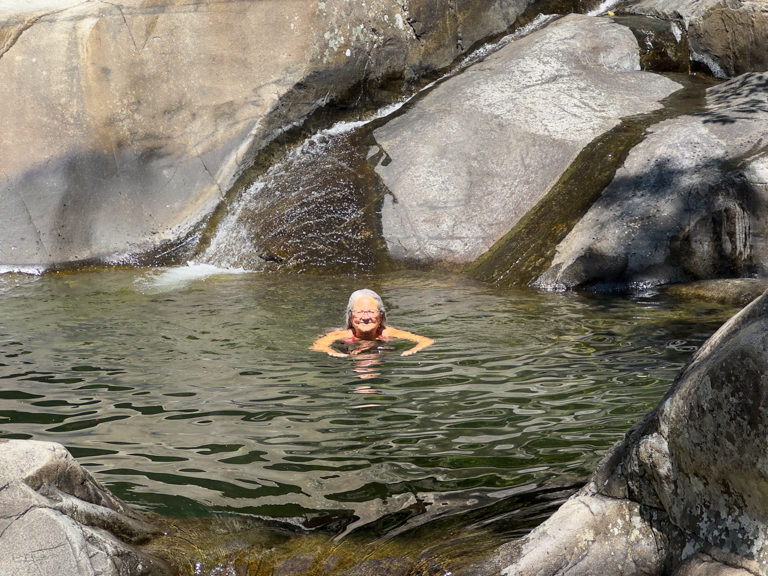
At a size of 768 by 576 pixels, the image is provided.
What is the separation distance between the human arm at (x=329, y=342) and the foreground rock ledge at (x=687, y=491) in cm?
426

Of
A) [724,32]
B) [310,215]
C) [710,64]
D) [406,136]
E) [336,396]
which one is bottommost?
[336,396]

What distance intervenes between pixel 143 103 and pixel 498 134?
5425mm

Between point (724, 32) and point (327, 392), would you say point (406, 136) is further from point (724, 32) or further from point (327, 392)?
point (327, 392)

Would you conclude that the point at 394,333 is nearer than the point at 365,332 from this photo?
No

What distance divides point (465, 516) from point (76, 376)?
13.6 ft

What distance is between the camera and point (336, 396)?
7.20 m

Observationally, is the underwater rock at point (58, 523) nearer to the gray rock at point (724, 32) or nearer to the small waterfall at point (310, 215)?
the small waterfall at point (310, 215)

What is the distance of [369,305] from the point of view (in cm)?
854

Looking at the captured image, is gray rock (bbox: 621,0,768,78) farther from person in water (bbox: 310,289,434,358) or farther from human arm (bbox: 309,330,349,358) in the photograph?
human arm (bbox: 309,330,349,358)

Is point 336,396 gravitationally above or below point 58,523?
below

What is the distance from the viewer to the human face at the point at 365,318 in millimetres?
8477

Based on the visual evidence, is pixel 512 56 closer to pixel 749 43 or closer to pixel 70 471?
pixel 749 43

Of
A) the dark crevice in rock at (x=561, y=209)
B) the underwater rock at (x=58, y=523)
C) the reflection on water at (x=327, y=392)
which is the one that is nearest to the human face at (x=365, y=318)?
the reflection on water at (x=327, y=392)

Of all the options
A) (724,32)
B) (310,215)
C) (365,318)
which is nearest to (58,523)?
(365,318)
